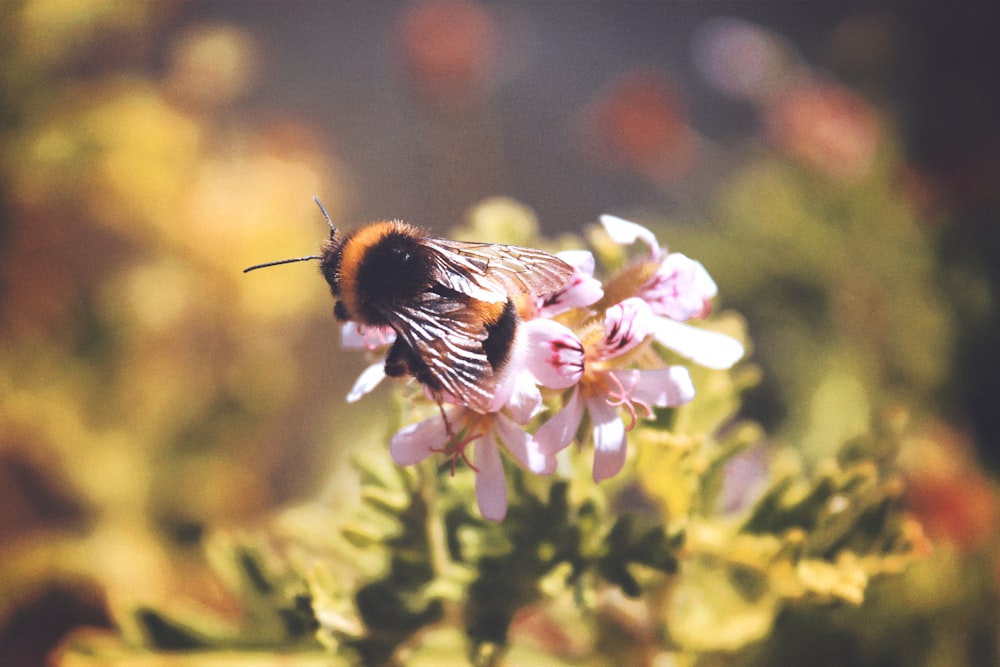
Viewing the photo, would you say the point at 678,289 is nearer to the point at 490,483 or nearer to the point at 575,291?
the point at 575,291

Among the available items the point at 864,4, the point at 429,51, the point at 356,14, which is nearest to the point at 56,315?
the point at 429,51

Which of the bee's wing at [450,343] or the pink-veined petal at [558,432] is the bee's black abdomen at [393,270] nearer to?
the bee's wing at [450,343]

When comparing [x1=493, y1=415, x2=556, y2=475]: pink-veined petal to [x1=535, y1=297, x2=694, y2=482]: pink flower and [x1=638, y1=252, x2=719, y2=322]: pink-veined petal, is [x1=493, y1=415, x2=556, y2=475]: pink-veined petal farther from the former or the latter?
[x1=638, y1=252, x2=719, y2=322]: pink-veined petal

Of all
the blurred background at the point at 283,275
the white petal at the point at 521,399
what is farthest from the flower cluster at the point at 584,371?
the blurred background at the point at 283,275

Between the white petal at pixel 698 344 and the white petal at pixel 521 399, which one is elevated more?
the white petal at pixel 698 344

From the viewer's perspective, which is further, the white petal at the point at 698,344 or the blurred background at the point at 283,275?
the blurred background at the point at 283,275

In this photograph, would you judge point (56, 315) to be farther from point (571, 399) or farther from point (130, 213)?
point (571, 399)

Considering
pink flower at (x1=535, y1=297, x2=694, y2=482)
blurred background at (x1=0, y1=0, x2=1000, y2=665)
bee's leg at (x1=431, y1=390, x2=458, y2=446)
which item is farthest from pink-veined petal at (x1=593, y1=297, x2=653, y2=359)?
blurred background at (x1=0, y1=0, x2=1000, y2=665)

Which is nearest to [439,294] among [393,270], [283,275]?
[393,270]
